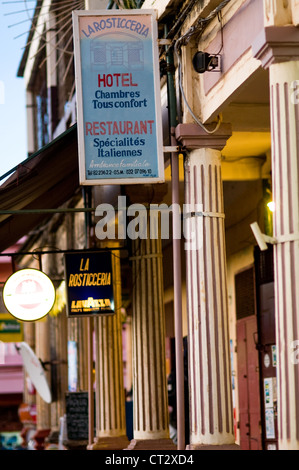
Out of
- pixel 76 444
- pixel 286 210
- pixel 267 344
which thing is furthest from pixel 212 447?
pixel 76 444

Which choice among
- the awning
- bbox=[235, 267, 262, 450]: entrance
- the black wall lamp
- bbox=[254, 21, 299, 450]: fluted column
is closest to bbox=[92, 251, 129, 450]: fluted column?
bbox=[235, 267, 262, 450]: entrance

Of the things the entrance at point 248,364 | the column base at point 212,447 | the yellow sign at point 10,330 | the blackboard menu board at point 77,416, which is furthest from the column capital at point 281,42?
the yellow sign at point 10,330

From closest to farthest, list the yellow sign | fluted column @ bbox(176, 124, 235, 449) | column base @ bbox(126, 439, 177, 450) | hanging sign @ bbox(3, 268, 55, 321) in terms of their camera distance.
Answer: fluted column @ bbox(176, 124, 235, 449), hanging sign @ bbox(3, 268, 55, 321), column base @ bbox(126, 439, 177, 450), the yellow sign

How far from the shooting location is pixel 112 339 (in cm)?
1662

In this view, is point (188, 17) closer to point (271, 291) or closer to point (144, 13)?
point (144, 13)

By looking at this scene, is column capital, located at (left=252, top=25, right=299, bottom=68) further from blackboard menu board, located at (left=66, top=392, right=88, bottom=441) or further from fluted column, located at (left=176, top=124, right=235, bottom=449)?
blackboard menu board, located at (left=66, top=392, right=88, bottom=441)

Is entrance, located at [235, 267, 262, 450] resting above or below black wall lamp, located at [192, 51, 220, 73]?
below

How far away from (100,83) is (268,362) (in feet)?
19.2

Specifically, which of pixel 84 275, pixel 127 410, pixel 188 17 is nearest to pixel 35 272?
pixel 84 275

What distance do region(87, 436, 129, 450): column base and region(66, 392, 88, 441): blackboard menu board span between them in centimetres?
297

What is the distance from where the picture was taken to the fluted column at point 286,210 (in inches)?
306

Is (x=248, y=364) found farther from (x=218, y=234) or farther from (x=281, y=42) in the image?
(x=281, y=42)

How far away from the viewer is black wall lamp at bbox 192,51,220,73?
1022cm

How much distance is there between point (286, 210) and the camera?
793cm
